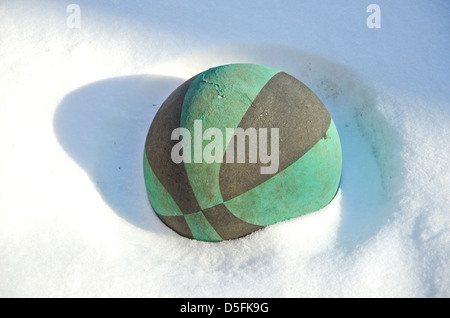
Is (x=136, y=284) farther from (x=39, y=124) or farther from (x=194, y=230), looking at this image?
(x=39, y=124)

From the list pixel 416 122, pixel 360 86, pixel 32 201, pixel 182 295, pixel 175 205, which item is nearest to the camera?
pixel 182 295

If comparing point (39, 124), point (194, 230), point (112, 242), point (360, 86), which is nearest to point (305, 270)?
point (194, 230)

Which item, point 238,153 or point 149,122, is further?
point 149,122

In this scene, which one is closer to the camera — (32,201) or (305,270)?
(305,270)
